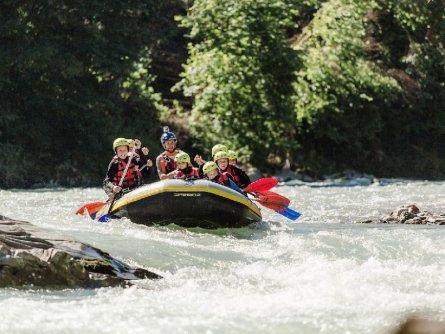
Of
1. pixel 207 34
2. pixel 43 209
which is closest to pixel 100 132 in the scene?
pixel 207 34

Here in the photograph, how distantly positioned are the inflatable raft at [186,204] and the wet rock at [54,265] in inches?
136

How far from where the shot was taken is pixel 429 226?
40.8 feet

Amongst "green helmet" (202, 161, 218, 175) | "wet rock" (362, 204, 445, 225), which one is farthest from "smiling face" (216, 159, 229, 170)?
"wet rock" (362, 204, 445, 225)

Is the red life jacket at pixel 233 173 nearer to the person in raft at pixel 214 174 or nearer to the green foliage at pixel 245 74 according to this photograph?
the person in raft at pixel 214 174

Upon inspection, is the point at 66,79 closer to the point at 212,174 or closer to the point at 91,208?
the point at 91,208

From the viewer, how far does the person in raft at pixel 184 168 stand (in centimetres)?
1246

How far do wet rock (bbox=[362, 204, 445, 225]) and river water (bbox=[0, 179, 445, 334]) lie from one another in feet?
1.70

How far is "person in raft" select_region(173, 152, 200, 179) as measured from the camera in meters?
12.5

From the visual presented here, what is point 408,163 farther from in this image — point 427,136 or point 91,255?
point 91,255

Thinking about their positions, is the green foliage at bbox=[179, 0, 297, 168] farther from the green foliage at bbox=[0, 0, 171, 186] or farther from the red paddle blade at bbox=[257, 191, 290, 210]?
the red paddle blade at bbox=[257, 191, 290, 210]

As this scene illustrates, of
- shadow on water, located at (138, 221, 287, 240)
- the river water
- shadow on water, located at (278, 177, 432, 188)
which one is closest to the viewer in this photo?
the river water

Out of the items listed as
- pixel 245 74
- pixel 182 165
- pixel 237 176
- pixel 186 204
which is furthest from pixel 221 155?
pixel 245 74

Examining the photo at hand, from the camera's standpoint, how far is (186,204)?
1167cm

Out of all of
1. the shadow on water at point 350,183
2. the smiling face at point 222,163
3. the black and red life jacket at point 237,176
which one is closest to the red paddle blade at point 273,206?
the black and red life jacket at point 237,176
